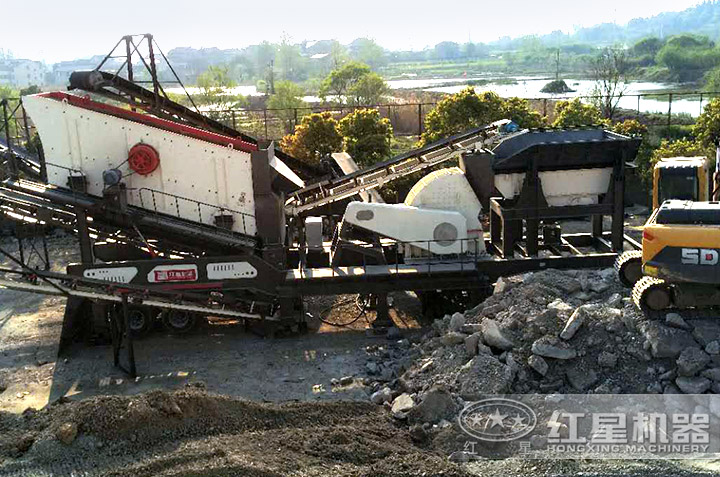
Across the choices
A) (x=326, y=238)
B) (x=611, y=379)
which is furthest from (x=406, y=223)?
(x=611, y=379)

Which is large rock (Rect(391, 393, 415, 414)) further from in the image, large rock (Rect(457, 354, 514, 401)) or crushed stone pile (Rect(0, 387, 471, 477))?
large rock (Rect(457, 354, 514, 401))

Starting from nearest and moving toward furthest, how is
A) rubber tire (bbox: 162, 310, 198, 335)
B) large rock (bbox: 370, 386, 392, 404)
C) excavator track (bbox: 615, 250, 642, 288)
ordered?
large rock (bbox: 370, 386, 392, 404) < excavator track (bbox: 615, 250, 642, 288) < rubber tire (bbox: 162, 310, 198, 335)

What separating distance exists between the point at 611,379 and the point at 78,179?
1076 centimetres

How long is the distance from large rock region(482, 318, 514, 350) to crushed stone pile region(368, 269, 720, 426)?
17 mm

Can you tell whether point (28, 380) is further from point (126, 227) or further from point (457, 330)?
point (457, 330)

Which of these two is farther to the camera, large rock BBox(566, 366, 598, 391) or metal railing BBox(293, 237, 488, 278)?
metal railing BBox(293, 237, 488, 278)

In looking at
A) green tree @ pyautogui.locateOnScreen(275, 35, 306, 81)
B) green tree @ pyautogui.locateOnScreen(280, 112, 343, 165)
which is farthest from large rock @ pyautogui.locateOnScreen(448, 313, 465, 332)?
green tree @ pyautogui.locateOnScreen(275, 35, 306, 81)

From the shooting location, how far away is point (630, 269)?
13625mm

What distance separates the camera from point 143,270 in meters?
15.1

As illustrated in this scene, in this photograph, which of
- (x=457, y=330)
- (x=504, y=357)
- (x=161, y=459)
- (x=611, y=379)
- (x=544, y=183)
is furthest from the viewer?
(x=544, y=183)

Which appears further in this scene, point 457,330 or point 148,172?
point 148,172

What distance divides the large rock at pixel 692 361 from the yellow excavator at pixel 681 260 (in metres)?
1.13

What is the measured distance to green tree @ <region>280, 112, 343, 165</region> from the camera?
85.9ft

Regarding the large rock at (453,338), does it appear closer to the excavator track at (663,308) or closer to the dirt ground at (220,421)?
the dirt ground at (220,421)
